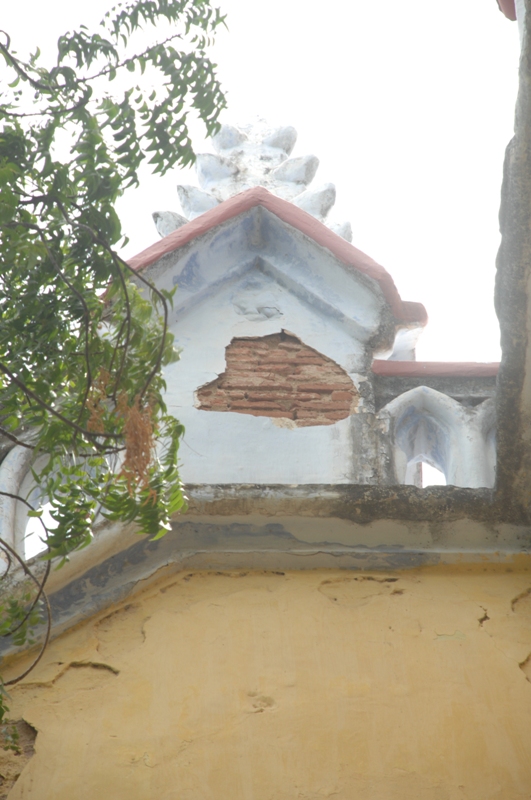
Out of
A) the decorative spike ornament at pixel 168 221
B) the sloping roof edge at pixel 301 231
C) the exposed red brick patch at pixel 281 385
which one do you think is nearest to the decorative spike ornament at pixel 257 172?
the decorative spike ornament at pixel 168 221

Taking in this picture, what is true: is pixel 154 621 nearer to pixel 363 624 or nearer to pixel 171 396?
pixel 363 624

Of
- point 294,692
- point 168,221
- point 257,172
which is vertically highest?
point 257,172

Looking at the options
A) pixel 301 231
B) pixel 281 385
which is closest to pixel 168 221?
pixel 301 231

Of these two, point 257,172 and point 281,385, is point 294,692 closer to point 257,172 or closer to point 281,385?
point 281,385

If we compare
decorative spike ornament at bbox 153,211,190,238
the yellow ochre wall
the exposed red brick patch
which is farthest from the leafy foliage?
decorative spike ornament at bbox 153,211,190,238

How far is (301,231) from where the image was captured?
5.63 meters

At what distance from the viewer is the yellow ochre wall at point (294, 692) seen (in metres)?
2.88

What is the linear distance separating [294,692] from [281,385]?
223 cm

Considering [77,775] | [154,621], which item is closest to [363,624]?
[154,621]

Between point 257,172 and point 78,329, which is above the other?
point 257,172

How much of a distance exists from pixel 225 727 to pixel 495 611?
1146mm

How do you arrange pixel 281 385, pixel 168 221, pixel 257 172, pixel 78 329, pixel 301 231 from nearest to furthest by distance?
pixel 78 329, pixel 281 385, pixel 301 231, pixel 168 221, pixel 257 172

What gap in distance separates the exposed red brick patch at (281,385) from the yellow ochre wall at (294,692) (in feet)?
4.69

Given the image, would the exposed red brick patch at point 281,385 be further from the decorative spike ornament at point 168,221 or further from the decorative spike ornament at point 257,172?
the decorative spike ornament at point 257,172
